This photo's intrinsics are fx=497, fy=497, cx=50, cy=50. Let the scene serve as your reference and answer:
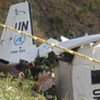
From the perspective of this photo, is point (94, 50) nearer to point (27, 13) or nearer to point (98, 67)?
point (98, 67)

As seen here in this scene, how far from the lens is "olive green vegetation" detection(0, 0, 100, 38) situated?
68.4 ft

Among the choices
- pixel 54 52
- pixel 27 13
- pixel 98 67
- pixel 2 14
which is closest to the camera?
pixel 98 67

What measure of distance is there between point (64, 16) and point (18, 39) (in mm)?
9940

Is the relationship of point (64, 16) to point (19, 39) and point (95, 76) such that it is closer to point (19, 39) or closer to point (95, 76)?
point (19, 39)

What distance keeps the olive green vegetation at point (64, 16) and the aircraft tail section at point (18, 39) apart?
22.1ft

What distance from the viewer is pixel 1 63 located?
11.6 meters

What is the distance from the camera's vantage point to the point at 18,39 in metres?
12.4

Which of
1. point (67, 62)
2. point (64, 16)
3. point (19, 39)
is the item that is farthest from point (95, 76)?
point (64, 16)

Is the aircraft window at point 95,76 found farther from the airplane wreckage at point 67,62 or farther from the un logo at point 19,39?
the un logo at point 19,39

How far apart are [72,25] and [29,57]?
35.9 ft

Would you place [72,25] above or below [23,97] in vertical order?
above

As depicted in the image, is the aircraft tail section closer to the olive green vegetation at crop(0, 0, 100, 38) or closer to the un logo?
the un logo

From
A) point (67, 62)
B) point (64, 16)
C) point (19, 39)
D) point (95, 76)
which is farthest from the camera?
point (64, 16)

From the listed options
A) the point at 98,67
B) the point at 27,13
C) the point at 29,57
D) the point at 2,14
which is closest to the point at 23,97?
the point at 98,67
